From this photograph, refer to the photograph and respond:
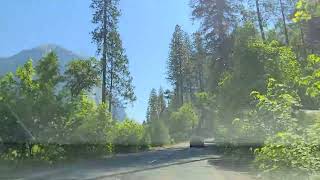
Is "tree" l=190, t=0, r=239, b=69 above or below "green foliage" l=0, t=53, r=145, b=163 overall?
above

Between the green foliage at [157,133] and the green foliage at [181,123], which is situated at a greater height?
the green foliage at [181,123]

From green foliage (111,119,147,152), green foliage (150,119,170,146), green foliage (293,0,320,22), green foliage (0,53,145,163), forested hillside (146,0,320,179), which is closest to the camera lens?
green foliage (293,0,320,22)

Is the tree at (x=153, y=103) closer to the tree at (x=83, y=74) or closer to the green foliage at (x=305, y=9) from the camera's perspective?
the tree at (x=83, y=74)

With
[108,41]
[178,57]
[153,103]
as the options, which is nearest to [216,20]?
[108,41]

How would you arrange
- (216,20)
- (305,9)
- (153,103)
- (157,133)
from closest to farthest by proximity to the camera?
(305,9) < (216,20) < (157,133) < (153,103)

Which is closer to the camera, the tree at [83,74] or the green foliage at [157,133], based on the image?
the tree at [83,74]

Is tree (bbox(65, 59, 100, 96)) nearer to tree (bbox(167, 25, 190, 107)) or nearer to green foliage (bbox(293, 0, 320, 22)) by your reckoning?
tree (bbox(167, 25, 190, 107))

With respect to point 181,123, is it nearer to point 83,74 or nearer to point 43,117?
point 83,74

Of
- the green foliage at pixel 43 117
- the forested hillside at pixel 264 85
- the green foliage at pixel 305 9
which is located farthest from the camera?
the green foliage at pixel 43 117

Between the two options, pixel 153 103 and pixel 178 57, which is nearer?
pixel 178 57

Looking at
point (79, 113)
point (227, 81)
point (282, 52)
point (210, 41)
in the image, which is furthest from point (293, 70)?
point (210, 41)

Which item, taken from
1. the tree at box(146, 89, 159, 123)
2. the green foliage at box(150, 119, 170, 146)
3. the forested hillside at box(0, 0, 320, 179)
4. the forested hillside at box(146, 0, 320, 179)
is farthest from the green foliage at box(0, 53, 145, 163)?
the tree at box(146, 89, 159, 123)

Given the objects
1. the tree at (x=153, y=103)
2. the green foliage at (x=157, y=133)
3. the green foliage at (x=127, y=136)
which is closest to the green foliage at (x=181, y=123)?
the green foliage at (x=157, y=133)

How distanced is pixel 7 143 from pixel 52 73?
6.42 meters
